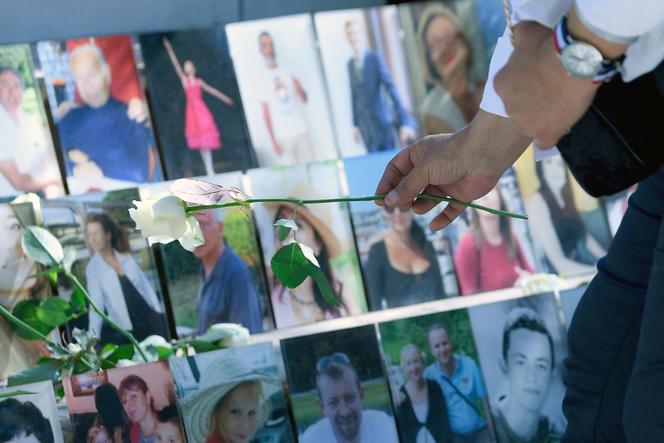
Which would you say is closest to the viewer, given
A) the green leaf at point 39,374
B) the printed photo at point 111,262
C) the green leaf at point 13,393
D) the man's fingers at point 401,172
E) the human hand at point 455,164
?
the human hand at point 455,164

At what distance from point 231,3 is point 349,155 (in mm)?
494

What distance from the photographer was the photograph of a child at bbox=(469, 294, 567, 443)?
184 centimetres

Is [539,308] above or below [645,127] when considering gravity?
below

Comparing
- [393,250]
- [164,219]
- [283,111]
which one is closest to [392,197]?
[164,219]

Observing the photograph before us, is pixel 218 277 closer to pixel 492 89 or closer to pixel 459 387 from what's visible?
pixel 459 387

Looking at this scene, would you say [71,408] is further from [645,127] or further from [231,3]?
[231,3]

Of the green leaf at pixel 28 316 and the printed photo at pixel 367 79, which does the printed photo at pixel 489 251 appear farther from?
the green leaf at pixel 28 316

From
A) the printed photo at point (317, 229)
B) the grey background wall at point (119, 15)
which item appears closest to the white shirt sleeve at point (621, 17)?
the printed photo at point (317, 229)

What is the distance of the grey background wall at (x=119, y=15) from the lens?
2.30 meters

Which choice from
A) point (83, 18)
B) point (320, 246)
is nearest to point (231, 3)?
point (83, 18)

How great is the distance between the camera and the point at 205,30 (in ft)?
7.60

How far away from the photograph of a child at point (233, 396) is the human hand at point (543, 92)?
2.62 feet

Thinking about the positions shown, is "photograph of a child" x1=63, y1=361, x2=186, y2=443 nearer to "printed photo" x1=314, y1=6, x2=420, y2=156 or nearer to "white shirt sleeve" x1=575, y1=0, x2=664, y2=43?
"printed photo" x1=314, y1=6, x2=420, y2=156

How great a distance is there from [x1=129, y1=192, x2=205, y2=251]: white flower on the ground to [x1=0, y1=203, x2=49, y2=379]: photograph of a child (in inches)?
25.1
